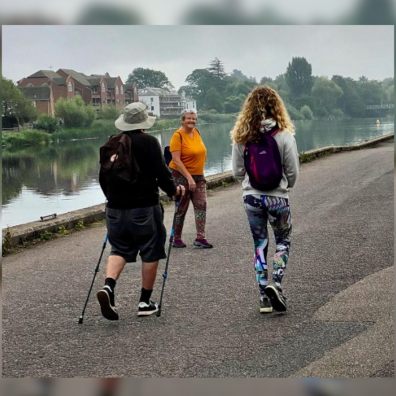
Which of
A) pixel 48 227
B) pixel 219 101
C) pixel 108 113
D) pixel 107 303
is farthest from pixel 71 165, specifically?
Result: pixel 48 227

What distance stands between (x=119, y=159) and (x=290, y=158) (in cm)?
95

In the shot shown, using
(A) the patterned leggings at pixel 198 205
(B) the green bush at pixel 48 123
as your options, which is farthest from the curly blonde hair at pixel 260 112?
(A) the patterned leggings at pixel 198 205

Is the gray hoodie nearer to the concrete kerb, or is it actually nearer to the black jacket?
the black jacket

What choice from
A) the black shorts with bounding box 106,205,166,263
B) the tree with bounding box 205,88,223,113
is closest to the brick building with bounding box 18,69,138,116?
the tree with bounding box 205,88,223,113

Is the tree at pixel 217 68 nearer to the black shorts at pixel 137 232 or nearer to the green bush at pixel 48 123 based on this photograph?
the black shorts at pixel 137 232

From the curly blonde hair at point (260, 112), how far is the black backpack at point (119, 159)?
627 mm

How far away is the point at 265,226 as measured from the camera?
17.8 ft

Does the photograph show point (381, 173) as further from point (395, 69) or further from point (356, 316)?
point (395, 69)

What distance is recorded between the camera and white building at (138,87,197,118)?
16.6 feet

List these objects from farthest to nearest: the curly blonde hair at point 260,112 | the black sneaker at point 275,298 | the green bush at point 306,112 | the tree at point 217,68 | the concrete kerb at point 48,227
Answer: the concrete kerb at point 48,227 < the black sneaker at point 275,298 < the green bush at point 306,112 < the curly blonde hair at point 260,112 < the tree at point 217,68

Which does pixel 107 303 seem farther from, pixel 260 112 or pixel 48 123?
pixel 260 112

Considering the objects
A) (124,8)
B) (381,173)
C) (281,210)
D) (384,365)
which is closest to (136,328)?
(281,210)

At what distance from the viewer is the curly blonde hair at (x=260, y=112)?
5023 mm

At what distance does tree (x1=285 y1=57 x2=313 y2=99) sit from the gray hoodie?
269mm
